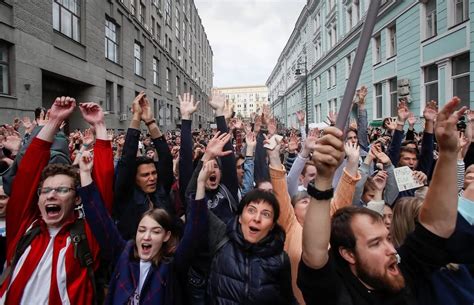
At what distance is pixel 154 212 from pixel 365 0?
867 inches

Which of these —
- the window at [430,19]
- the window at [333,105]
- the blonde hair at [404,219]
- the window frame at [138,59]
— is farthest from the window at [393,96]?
the window frame at [138,59]

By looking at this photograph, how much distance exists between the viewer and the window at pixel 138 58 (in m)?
24.3

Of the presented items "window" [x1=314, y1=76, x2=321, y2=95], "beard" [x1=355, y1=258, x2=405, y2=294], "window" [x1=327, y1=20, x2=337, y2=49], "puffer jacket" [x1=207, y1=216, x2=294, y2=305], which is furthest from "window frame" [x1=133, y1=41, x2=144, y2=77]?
"beard" [x1=355, y1=258, x2=405, y2=294]

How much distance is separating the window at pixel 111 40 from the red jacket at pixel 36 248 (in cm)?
1859

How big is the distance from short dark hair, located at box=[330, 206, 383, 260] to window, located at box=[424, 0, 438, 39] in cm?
1433

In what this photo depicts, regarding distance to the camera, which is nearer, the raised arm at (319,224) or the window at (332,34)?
the raised arm at (319,224)

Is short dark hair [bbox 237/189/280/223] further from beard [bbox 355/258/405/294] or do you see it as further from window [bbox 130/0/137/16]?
window [bbox 130/0/137/16]

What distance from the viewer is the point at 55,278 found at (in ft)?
6.74

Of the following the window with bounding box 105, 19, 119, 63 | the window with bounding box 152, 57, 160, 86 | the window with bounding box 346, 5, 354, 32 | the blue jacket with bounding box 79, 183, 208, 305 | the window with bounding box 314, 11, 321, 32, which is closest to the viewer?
the blue jacket with bounding box 79, 183, 208, 305

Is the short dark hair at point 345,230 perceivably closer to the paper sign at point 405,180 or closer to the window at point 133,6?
the paper sign at point 405,180

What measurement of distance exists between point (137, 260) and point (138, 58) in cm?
2515

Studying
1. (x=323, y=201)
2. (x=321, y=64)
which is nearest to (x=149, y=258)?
(x=323, y=201)

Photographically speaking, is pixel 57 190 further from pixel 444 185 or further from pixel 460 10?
pixel 460 10

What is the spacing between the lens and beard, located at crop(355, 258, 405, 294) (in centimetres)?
154
